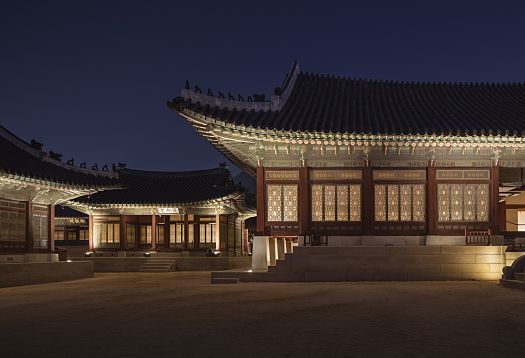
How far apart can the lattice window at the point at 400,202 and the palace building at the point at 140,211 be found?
15162mm

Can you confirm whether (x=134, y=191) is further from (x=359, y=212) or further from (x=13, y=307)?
(x=13, y=307)

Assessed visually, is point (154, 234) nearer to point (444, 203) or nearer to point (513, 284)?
point (444, 203)

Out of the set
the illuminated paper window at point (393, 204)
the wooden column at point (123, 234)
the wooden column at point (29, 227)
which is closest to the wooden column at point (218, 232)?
the wooden column at point (123, 234)

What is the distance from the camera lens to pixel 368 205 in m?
22.5

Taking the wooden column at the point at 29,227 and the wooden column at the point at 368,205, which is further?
the wooden column at the point at 29,227

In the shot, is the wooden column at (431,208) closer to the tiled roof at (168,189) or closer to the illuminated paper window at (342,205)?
the illuminated paper window at (342,205)

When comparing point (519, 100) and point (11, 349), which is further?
point (519, 100)

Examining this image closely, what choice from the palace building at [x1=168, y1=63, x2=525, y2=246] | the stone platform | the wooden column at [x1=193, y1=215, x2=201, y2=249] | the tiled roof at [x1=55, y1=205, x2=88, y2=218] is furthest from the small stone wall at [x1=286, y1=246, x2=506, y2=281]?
the tiled roof at [x1=55, y1=205, x2=88, y2=218]

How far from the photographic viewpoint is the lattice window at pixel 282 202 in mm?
22656

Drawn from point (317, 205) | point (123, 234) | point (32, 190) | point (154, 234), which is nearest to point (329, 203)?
point (317, 205)

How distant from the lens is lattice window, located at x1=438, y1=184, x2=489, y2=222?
22.7 meters

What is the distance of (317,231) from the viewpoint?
2253 centimetres

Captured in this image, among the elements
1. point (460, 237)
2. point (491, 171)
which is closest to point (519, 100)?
point (491, 171)

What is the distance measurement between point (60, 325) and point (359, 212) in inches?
569
